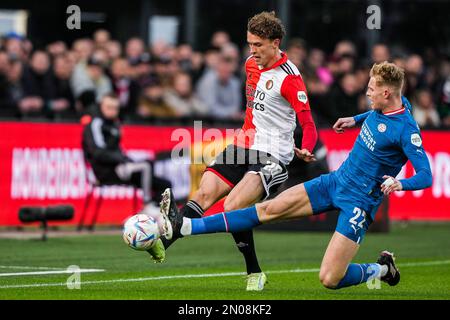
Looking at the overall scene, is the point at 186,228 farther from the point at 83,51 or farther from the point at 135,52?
the point at 135,52

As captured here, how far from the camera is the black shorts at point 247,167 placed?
36.5 feet

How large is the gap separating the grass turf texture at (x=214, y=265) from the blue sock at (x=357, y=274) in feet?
0.68

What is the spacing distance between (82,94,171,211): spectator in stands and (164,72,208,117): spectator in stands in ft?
7.99

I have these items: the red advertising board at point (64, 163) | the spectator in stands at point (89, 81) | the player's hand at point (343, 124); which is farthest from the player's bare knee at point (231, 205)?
the spectator in stands at point (89, 81)

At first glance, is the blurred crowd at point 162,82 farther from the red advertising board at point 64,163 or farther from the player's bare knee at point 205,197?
the player's bare knee at point 205,197

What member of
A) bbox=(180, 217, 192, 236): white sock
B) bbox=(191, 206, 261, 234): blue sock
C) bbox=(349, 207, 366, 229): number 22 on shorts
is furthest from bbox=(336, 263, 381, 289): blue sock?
bbox=(180, 217, 192, 236): white sock

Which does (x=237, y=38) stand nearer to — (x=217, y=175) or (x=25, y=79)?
(x=25, y=79)

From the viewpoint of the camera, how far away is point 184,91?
69.2 feet

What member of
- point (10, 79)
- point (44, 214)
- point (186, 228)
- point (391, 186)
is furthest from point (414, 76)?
point (391, 186)

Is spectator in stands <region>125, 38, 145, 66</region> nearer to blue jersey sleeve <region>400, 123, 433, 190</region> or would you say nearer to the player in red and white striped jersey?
the player in red and white striped jersey

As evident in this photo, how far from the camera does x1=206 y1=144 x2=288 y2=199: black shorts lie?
11.1 meters
